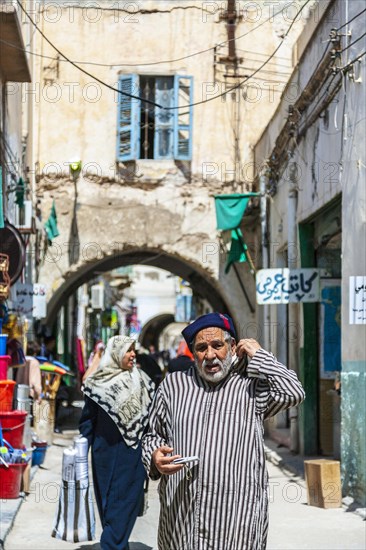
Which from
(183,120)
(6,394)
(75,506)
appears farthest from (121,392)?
(183,120)

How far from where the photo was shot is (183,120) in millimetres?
18672

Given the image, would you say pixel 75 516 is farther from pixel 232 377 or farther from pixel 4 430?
pixel 232 377

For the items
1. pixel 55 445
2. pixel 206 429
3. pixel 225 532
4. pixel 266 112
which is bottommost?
pixel 55 445

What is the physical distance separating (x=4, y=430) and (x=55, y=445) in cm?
590

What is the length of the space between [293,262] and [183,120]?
527cm

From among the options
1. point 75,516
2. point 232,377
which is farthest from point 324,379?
point 232,377

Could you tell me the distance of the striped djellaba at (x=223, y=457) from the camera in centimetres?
404

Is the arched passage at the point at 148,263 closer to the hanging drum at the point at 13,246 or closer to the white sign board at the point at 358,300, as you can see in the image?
the hanging drum at the point at 13,246

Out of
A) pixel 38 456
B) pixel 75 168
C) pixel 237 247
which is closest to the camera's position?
pixel 38 456

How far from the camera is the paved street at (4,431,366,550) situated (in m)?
7.64

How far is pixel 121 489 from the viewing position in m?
7.23

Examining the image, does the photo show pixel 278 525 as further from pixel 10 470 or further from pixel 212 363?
pixel 212 363

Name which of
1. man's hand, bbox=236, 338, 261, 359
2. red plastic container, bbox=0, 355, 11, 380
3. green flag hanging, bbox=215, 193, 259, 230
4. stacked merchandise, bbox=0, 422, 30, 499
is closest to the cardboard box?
stacked merchandise, bbox=0, 422, 30, 499

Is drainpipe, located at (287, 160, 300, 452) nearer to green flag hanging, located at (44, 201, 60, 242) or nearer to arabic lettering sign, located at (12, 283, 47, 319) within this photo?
arabic lettering sign, located at (12, 283, 47, 319)
